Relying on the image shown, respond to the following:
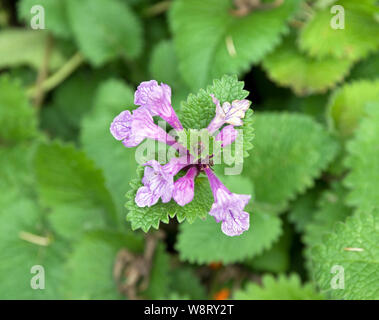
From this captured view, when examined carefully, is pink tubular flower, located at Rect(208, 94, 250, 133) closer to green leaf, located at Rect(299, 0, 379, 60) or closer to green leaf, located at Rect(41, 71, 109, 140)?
green leaf, located at Rect(299, 0, 379, 60)

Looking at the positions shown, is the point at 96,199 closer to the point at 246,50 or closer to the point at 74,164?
the point at 74,164

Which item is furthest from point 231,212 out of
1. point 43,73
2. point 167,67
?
point 43,73

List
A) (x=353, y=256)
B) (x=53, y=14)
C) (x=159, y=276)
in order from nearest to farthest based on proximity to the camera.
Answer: (x=353, y=256) < (x=159, y=276) < (x=53, y=14)

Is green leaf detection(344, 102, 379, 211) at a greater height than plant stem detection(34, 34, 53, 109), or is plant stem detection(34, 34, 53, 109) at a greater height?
plant stem detection(34, 34, 53, 109)

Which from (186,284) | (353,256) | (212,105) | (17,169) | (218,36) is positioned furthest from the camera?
(17,169)

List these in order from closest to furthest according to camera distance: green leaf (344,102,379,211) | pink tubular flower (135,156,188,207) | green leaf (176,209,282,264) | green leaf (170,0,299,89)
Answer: pink tubular flower (135,156,188,207) → green leaf (344,102,379,211) → green leaf (176,209,282,264) → green leaf (170,0,299,89)

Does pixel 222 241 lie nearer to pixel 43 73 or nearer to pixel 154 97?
pixel 154 97

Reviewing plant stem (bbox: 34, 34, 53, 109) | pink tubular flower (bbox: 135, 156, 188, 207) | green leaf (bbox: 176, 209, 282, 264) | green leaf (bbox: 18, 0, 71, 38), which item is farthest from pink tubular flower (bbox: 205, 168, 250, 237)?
plant stem (bbox: 34, 34, 53, 109)
